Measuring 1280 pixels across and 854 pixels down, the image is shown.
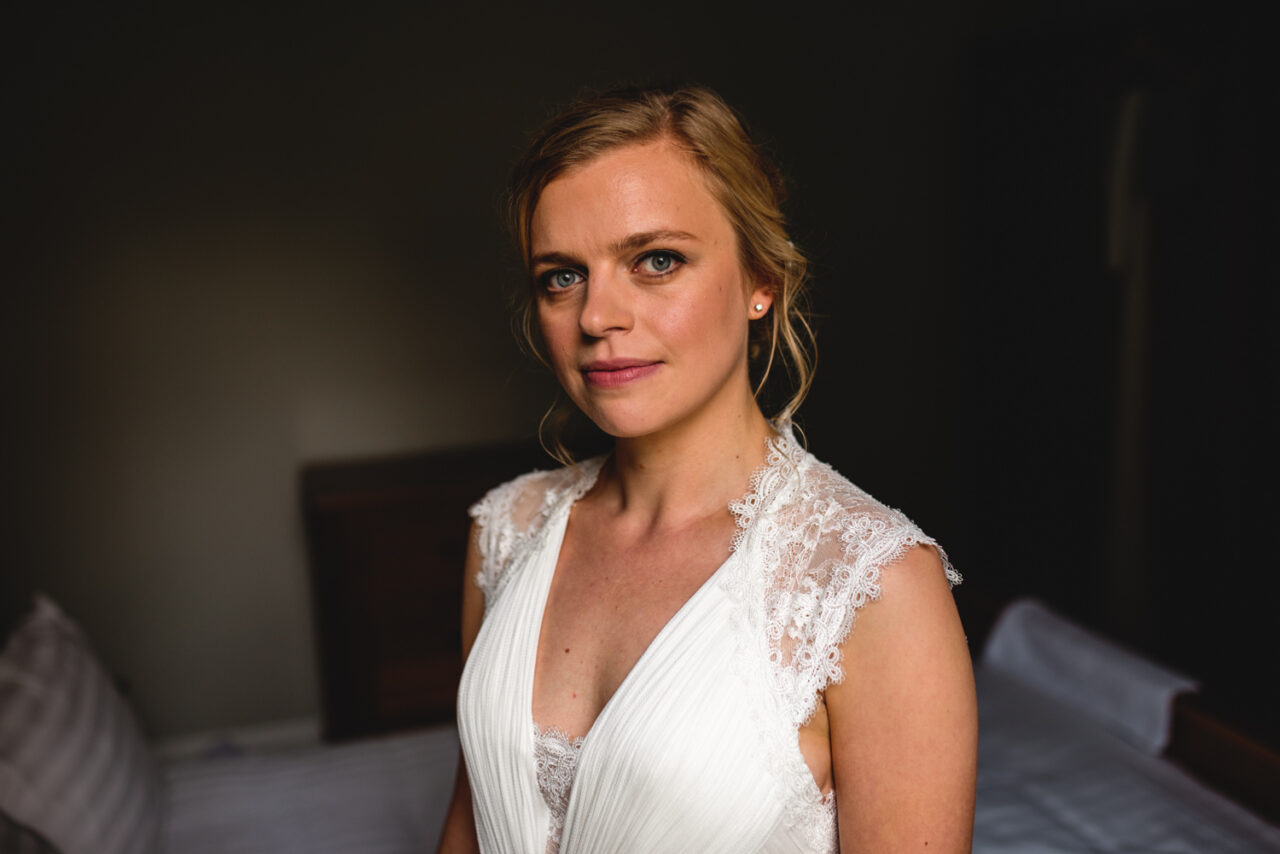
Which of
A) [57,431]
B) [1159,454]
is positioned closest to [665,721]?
[1159,454]

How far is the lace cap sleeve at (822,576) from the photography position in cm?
111

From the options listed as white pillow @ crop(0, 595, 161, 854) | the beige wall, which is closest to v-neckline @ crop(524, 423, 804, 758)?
white pillow @ crop(0, 595, 161, 854)

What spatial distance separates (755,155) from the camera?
132 centimetres

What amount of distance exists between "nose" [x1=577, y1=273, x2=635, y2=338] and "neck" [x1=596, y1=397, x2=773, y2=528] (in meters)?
0.18

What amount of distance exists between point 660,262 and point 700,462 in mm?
265

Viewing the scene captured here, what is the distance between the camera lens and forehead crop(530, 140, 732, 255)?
3.98 feet

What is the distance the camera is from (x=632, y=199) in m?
1.22

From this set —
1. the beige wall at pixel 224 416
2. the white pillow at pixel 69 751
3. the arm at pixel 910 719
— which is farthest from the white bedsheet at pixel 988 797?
the beige wall at pixel 224 416

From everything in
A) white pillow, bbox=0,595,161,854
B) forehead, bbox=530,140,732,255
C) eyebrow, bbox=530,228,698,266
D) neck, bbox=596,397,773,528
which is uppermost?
forehead, bbox=530,140,732,255

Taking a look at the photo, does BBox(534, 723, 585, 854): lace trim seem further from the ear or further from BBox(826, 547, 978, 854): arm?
the ear

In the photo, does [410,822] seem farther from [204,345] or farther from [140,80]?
[140,80]

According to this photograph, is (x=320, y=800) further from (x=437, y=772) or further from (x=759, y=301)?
(x=759, y=301)

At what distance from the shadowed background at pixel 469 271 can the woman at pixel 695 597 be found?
2.25 meters

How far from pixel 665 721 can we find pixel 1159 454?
2.82 metres
